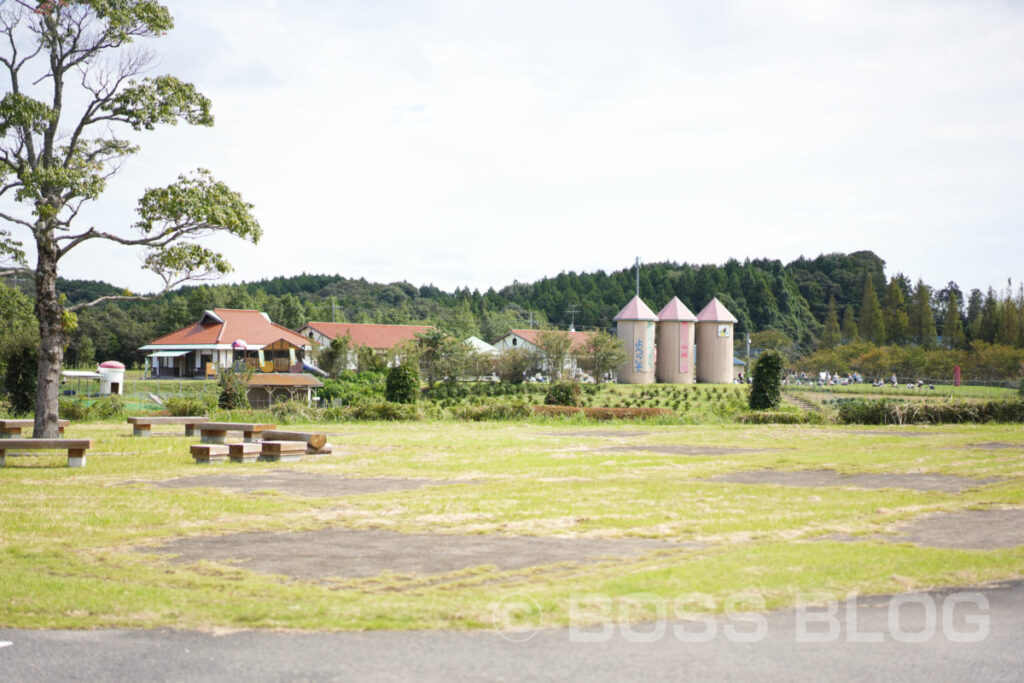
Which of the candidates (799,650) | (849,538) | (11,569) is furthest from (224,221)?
(799,650)

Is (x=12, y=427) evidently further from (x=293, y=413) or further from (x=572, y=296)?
(x=572, y=296)

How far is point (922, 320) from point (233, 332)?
212 ft

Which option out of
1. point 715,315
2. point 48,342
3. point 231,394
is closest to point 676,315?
point 715,315

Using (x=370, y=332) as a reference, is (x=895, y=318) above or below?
above

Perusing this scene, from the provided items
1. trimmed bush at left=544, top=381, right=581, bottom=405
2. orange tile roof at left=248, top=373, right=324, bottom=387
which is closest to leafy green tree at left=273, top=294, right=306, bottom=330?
orange tile roof at left=248, top=373, right=324, bottom=387

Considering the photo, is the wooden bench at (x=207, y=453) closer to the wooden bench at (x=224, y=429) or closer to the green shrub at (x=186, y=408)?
the wooden bench at (x=224, y=429)

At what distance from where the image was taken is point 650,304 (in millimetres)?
120812

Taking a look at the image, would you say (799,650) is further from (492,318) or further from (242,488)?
(492,318)

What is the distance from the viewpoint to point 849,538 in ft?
25.9

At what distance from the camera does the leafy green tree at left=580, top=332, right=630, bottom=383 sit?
184ft

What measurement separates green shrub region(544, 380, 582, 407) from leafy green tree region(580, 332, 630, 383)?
24.3 m

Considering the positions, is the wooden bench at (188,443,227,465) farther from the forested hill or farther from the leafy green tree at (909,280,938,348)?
the leafy green tree at (909,280,938,348)

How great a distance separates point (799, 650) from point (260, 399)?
32.6 m

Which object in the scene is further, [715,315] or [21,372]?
[715,315]
